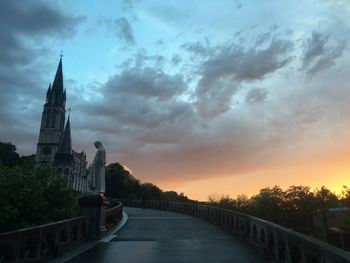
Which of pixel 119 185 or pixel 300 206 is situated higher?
pixel 119 185

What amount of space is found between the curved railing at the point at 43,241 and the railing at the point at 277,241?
5.71 meters

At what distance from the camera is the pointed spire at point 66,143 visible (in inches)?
5367

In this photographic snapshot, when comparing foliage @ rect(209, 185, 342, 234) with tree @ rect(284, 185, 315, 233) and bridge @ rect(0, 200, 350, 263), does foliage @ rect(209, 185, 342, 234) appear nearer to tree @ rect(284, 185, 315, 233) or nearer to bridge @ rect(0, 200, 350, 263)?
tree @ rect(284, 185, 315, 233)

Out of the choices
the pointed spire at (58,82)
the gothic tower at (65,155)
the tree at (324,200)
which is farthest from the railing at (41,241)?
the pointed spire at (58,82)

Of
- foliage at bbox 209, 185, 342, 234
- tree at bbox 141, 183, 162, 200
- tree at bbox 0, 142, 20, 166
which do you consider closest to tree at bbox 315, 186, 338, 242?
foliage at bbox 209, 185, 342, 234

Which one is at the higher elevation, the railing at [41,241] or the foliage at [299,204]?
the foliage at [299,204]

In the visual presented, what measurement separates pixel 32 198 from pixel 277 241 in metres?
10.6

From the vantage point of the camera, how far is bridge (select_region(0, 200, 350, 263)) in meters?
8.34

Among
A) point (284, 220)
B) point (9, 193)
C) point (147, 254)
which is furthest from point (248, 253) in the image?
point (284, 220)

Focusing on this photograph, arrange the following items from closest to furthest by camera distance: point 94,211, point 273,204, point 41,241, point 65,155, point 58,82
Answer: point 41,241, point 94,211, point 273,204, point 65,155, point 58,82

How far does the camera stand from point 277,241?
1027cm

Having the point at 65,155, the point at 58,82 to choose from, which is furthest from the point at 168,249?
the point at 58,82

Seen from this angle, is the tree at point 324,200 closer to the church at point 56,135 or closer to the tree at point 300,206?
the tree at point 300,206

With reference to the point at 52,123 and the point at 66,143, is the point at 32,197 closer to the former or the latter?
the point at 66,143
